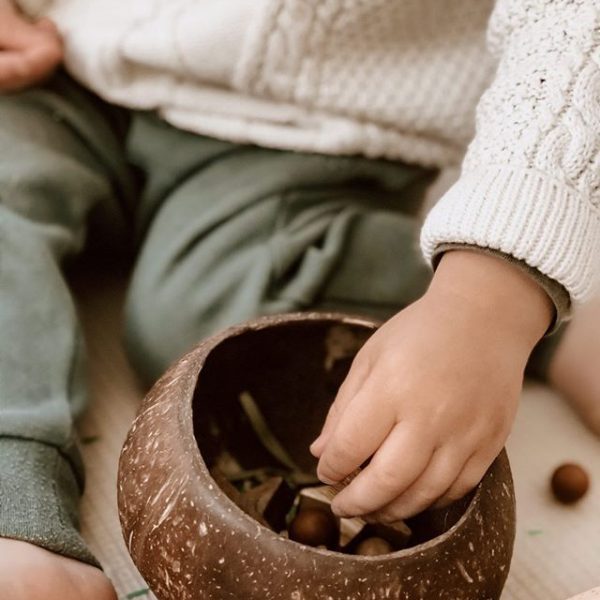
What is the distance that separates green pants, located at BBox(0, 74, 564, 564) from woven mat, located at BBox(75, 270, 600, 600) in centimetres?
4

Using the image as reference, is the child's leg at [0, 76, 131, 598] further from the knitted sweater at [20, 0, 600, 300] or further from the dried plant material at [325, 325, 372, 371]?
the dried plant material at [325, 325, 372, 371]

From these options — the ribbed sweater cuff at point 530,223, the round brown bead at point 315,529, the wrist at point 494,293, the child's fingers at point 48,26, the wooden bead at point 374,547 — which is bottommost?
the round brown bead at point 315,529

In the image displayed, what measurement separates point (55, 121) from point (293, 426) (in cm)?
32

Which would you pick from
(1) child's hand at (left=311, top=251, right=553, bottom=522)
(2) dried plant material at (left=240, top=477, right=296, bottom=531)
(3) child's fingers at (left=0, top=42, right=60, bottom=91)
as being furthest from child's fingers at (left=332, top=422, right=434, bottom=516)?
(3) child's fingers at (left=0, top=42, right=60, bottom=91)

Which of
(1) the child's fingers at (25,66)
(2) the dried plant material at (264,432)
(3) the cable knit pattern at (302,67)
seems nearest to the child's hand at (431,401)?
(2) the dried plant material at (264,432)

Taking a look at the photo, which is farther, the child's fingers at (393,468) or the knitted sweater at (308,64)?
the knitted sweater at (308,64)

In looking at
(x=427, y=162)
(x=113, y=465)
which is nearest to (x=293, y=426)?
(x=113, y=465)

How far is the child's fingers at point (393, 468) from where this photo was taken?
393 millimetres

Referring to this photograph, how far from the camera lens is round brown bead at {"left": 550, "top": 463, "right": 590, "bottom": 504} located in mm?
572

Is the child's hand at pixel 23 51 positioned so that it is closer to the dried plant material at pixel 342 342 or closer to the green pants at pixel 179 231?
the green pants at pixel 179 231

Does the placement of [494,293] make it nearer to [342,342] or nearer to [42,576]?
[342,342]

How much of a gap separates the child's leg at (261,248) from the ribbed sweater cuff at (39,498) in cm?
14

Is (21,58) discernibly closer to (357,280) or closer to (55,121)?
(55,121)

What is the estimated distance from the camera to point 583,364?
2.05 ft
